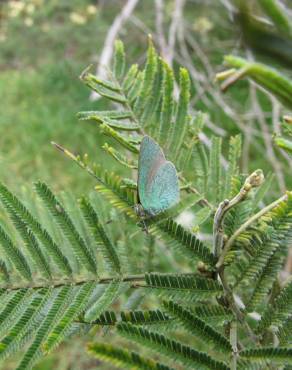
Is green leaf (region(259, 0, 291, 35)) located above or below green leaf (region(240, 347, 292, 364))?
above

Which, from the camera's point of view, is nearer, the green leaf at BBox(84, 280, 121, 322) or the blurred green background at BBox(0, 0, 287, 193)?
the green leaf at BBox(84, 280, 121, 322)

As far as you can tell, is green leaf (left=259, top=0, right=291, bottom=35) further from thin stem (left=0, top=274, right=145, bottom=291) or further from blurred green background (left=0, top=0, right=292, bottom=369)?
blurred green background (left=0, top=0, right=292, bottom=369)

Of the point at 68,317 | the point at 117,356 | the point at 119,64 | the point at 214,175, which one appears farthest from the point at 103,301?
the point at 119,64

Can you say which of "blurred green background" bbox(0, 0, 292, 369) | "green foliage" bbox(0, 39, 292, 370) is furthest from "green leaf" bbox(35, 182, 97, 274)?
"blurred green background" bbox(0, 0, 292, 369)

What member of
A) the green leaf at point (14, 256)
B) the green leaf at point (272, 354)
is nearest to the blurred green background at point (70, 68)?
the green leaf at point (14, 256)

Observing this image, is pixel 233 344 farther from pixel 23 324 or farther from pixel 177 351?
pixel 23 324

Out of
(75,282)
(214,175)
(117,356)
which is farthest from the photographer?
(214,175)

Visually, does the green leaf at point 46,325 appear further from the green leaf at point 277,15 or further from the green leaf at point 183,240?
the green leaf at point 277,15

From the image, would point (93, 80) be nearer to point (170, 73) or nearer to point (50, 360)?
point (170, 73)
